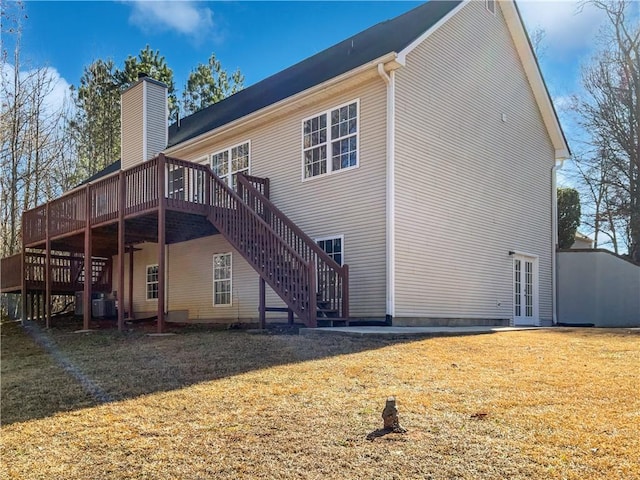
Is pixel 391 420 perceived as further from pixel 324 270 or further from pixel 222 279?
pixel 222 279

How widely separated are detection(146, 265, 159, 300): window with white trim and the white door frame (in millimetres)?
10839

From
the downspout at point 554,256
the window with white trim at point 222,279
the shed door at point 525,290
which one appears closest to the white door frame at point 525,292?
the shed door at point 525,290

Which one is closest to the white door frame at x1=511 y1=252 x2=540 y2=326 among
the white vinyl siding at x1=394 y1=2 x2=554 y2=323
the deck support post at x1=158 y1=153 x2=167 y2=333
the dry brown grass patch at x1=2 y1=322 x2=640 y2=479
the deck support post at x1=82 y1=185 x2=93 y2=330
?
the white vinyl siding at x1=394 y1=2 x2=554 y2=323

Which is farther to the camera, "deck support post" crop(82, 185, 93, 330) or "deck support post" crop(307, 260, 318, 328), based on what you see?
"deck support post" crop(82, 185, 93, 330)

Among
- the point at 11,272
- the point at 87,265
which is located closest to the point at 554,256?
the point at 87,265

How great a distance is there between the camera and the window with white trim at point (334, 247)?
11.2 m

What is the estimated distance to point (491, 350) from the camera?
752 cm

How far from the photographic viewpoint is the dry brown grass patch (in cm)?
340

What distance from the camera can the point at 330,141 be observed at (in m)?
11.6

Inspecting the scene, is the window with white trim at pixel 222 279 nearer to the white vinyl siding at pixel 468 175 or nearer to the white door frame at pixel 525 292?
the white vinyl siding at pixel 468 175

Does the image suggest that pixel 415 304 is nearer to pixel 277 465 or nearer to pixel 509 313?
pixel 509 313

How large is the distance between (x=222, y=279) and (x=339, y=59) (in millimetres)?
6329

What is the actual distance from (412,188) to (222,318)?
625cm

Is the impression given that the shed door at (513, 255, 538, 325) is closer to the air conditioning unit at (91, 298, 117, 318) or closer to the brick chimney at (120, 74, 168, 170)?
the brick chimney at (120, 74, 168, 170)
